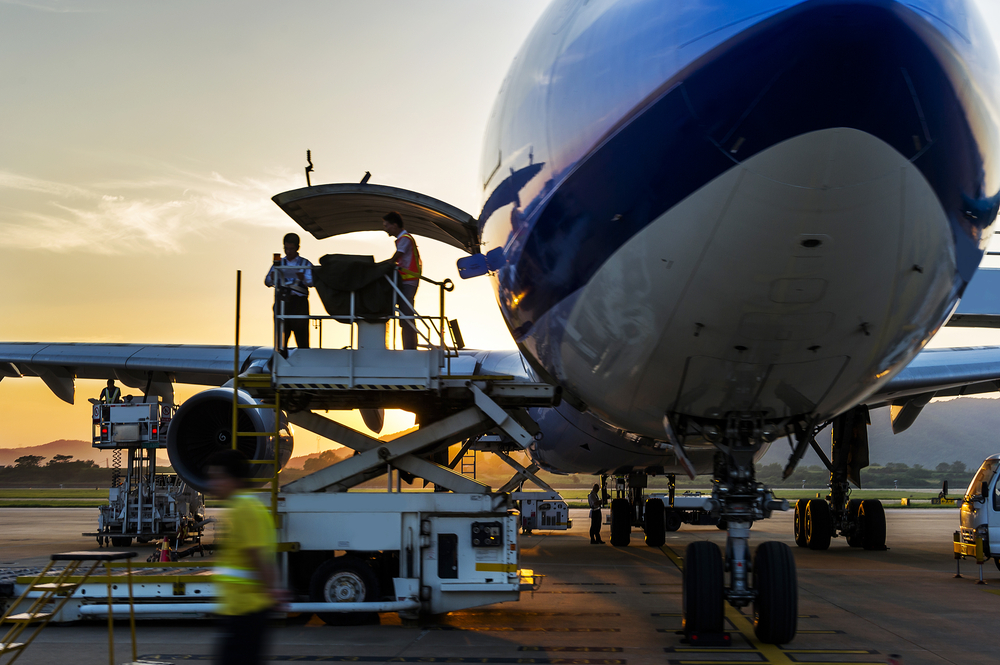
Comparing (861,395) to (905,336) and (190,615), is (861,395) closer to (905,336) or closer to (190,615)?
(905,336)

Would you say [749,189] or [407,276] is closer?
[749,189]

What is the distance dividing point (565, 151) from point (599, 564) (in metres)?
9.64

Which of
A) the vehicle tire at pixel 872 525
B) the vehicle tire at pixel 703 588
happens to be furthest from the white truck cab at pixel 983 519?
the vehicle tire at pixel 703 588

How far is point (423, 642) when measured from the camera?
7191 millimetres

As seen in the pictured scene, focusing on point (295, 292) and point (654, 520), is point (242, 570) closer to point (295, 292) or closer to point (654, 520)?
point (295, 292)

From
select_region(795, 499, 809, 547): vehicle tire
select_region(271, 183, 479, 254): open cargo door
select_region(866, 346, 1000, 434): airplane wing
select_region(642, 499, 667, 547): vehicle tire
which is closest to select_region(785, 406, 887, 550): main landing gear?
select_region(795, 499, 809, 547): vehicle tire

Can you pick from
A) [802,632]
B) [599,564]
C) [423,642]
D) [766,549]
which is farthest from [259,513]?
[599,564]

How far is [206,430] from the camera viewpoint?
35.3ft

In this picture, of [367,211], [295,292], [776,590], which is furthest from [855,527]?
[295,292]

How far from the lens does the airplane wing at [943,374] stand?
13.5m

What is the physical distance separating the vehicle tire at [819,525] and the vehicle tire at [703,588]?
9.85 metres

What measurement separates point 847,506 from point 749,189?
43.5 feet

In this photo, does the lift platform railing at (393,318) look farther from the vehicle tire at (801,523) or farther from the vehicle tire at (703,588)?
the vehicle tire at (801,523)

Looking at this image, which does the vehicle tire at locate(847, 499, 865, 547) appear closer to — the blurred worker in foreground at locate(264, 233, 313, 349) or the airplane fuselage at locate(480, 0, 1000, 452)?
the airplane fuselage at locate(480, 0, 1000, 452)
